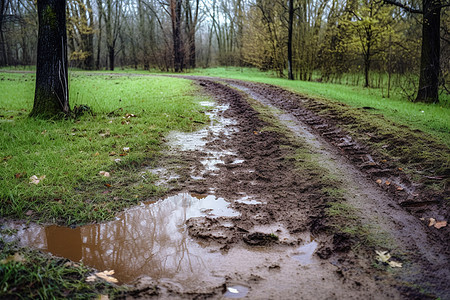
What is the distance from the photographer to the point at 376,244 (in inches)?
109

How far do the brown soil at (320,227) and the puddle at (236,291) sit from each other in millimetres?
38

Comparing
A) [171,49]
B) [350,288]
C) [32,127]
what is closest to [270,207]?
[350,288]

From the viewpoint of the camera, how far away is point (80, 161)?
4.50m

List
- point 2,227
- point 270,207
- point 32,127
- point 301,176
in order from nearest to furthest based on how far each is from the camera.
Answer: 1. point 2,227
2. point 270,207
3. point 301,176
4. point 32,127

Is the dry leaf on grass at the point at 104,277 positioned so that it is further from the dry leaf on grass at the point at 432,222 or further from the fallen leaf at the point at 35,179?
the dry leaf on grass at the point at 432,222

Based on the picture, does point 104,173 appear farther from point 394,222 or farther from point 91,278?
point 394,222

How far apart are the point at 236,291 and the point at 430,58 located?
36.3 feet

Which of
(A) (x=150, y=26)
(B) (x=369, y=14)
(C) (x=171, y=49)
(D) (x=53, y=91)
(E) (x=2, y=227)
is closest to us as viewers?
(E) (x=2, y=227)

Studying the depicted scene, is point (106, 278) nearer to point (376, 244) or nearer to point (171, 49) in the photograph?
point (376, 244)

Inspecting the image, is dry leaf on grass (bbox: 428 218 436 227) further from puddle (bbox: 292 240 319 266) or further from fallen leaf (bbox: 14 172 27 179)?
fallen leaf (bbox: 14 172 27 179)

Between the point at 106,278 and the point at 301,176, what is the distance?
9.37ft

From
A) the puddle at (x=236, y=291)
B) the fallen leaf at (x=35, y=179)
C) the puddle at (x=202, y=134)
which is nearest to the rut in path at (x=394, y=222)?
the puddle at (x=236, y=291)

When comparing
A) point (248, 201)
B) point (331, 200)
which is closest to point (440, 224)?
point (331, 200)

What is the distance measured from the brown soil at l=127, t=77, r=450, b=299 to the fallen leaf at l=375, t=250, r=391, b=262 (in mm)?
54
